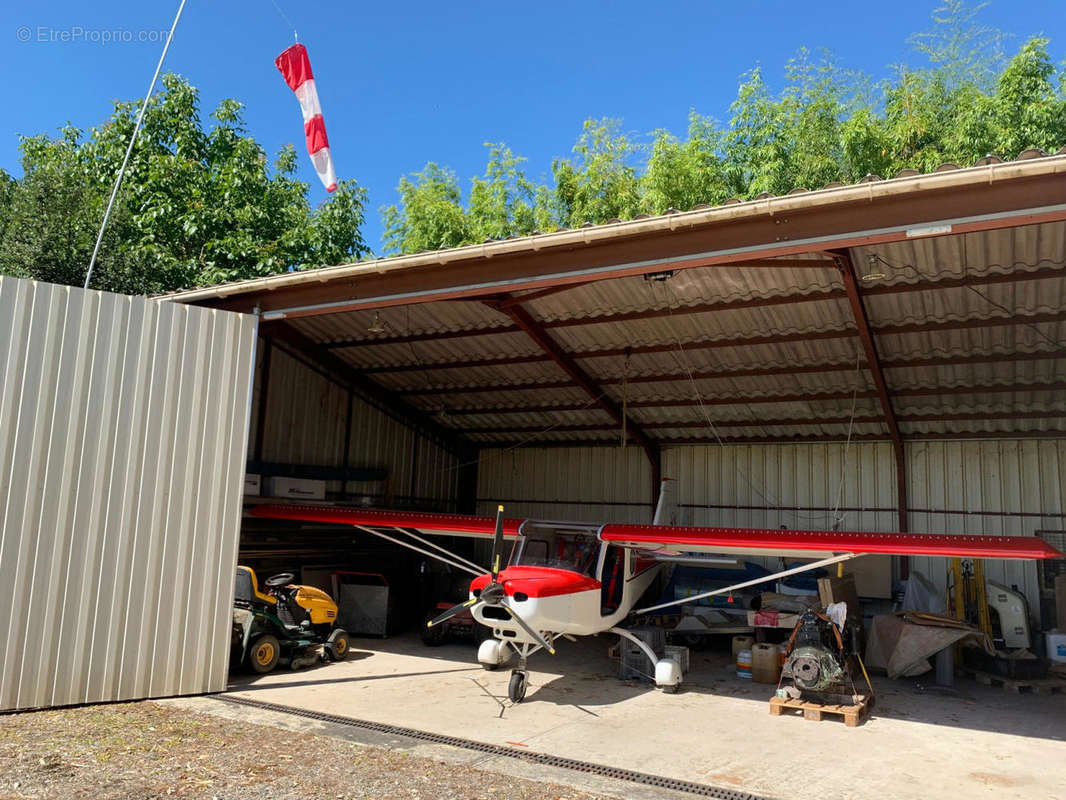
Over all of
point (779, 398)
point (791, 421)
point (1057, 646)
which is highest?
point (779, 398)

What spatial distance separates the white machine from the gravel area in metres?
8.46

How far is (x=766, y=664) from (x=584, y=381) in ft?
17.1

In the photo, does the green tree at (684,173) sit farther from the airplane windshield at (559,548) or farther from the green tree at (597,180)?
the airplane windshield at (559,548)

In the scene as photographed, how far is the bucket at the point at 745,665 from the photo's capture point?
928 centimetres

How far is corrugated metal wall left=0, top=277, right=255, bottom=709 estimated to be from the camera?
6168 millimetres

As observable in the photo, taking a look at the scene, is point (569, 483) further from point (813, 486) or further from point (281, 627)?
point (281, 627)

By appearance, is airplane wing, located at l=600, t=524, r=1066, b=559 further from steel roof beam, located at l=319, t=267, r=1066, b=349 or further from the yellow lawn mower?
the yellow lawn mower

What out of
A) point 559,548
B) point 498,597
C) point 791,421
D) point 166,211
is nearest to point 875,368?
point 791,421

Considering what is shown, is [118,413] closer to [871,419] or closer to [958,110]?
[871,419]

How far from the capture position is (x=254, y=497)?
11.7 metres

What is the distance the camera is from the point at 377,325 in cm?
1106

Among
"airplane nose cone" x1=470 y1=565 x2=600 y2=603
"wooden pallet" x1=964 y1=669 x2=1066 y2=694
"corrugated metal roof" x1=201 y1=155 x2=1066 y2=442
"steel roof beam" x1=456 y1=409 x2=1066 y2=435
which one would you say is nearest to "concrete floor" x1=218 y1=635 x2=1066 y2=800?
"wooden pallet" x1=964 y1=669 x2=1066 y2=694

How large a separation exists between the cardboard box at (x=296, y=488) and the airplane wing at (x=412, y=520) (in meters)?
1.48

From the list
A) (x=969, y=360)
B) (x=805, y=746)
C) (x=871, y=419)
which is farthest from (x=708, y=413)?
(x=805, y=746)
